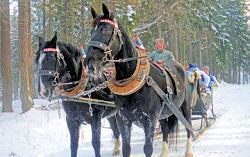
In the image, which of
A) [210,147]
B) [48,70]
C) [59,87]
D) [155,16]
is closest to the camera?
A: [48,70]

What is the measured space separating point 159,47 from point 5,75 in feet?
31.8

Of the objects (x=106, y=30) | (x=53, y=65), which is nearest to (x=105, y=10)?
(x=106, y=30)

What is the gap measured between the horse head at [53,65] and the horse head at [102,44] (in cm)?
116

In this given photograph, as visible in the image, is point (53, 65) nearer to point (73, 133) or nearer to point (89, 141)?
point (73, 133)

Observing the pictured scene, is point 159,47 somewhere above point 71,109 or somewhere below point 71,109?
above

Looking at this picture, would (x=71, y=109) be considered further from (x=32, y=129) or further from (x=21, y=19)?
(x=21, y=19)

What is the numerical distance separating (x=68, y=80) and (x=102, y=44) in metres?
1.76

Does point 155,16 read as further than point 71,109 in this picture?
Yes

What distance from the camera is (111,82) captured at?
3.41m

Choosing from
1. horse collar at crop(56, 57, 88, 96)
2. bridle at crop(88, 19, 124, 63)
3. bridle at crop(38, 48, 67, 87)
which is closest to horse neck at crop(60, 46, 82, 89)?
horse collar at crop(56, 57, 88, 96)

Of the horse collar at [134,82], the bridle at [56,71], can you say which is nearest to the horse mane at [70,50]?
the bridle at [56,71]

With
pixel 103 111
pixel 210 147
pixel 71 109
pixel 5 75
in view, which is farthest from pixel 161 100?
pixel 5 75

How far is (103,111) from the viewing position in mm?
4574

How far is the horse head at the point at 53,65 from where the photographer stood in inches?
146
